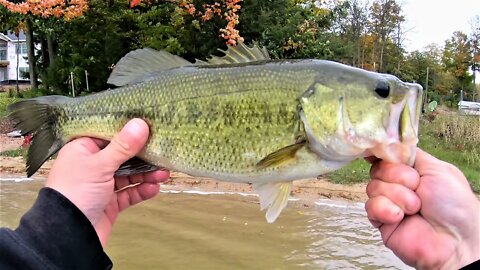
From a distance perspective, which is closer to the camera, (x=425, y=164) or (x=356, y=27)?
(x=425, y=164)

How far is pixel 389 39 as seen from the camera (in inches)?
1719

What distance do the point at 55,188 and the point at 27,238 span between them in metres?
0.27

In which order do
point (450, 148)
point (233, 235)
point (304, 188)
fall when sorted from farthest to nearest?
point (450, 148)
point (304, 188)
point (233, 235)

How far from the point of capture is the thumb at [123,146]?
87.7 inches

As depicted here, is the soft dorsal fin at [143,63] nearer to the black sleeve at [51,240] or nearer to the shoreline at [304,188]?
the black sleeve at [51,240]

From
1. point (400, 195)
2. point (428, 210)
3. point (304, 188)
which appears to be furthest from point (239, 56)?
point (304, 188)

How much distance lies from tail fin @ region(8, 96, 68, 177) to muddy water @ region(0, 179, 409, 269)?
3470 mm

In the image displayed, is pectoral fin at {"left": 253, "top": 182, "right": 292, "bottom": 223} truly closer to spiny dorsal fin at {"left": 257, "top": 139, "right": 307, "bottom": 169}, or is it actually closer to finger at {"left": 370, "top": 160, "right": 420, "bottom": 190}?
spiny dorsal fin at {"left": 257, "top": 139, "right": 307, "bottom": 169}

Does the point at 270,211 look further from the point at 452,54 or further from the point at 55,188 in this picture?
the point at 452,54

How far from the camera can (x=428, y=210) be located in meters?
2.18

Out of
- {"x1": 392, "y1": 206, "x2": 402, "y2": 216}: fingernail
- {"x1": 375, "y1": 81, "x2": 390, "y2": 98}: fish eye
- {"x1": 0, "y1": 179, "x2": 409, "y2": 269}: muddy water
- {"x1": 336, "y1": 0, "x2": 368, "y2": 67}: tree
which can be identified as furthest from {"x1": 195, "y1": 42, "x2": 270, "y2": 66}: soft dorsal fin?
{"x1": 336, "y1": 0, "x2": 368, "y2": 67}: tree

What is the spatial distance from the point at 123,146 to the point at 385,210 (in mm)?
1161

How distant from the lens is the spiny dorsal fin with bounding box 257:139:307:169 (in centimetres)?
212

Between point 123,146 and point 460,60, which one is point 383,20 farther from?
point 123,146
